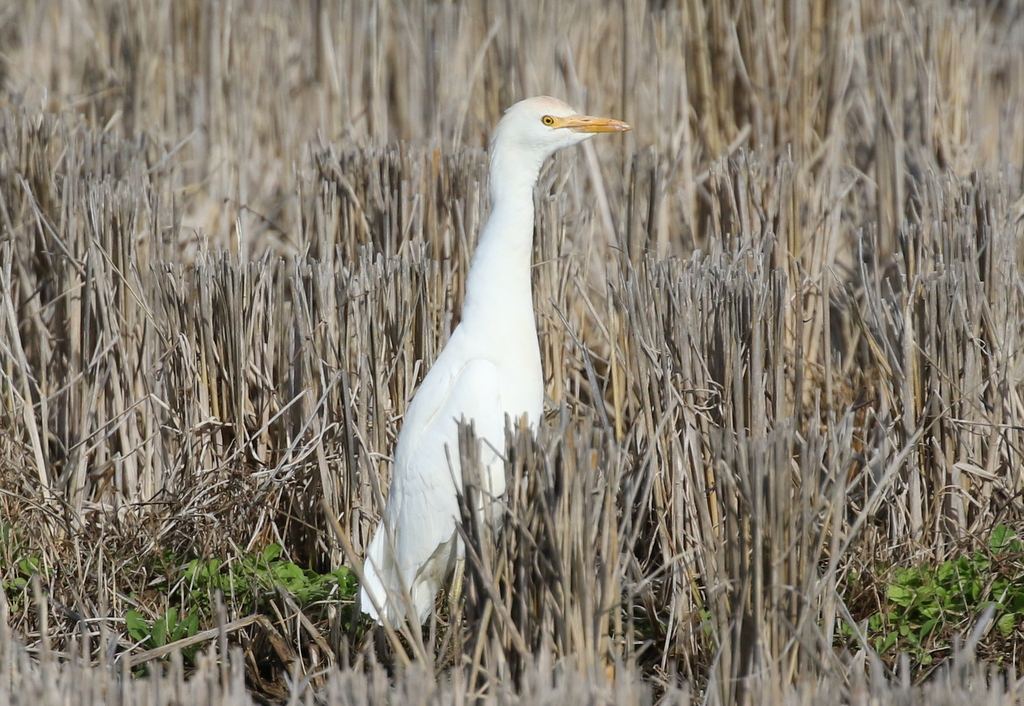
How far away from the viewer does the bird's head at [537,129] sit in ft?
8.84

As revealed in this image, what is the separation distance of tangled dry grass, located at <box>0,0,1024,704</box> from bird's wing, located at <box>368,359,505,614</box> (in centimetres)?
16

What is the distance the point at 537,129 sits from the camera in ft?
8.86

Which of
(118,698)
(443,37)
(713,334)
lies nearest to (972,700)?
(713,334)

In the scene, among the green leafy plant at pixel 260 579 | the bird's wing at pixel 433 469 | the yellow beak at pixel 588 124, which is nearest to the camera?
the bird's wing at pixel 433 469

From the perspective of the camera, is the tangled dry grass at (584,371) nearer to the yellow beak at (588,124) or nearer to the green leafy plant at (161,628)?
the green leafy plant at (161,628)

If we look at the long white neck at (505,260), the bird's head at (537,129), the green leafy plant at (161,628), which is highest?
the bird's head at (537,129)

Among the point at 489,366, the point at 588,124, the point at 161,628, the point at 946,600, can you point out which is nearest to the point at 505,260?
the point at 489,366

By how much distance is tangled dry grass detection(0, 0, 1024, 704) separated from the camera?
2051 millimetres

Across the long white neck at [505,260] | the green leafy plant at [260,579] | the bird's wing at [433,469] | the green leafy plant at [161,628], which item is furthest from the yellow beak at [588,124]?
the green leafy plant at [161,628]

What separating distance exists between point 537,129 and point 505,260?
349mm

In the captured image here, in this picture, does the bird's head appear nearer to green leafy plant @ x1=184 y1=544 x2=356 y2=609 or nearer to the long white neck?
the long white neck

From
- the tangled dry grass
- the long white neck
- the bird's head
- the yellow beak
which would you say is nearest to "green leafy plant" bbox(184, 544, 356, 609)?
the tangled dry grass

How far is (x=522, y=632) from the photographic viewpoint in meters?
2.07

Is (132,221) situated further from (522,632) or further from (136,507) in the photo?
(522,632)
